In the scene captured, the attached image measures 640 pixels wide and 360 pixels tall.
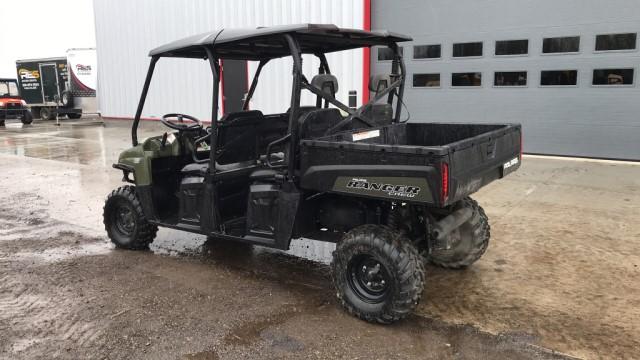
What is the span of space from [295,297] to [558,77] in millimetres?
7810

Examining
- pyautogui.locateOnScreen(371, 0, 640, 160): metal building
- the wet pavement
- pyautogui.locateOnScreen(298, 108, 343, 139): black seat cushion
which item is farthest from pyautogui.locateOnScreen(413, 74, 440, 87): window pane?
pyautogui.locateOnScreen(298, 108, 343, 139): black seat cushion

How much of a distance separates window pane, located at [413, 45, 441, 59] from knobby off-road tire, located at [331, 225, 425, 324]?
8.26 meters

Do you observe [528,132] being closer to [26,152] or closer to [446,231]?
[446,231]

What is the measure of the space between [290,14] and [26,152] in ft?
23.9

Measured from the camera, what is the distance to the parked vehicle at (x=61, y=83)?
21812mm

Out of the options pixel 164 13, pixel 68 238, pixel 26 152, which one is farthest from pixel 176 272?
pixel 164 13

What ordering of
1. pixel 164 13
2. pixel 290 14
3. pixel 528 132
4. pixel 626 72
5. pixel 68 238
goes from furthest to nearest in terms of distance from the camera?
pixel 164 13 → pixel 290 14 → pixel 528 132 → pixel 626 72 → pixel 68 238

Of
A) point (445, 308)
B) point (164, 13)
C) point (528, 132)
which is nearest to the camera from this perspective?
point (445, 308)

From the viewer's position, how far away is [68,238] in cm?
564

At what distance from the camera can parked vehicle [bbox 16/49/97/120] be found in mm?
21812

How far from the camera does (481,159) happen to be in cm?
359

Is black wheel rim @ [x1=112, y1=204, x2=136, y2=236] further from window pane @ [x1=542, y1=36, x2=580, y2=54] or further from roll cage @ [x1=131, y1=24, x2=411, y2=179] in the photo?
window pane @ [x1=542, y1=36, x2=580, y2=54]

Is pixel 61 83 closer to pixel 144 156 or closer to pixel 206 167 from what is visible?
pixel 144 156

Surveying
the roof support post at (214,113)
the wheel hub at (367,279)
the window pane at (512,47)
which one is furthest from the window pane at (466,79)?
the wheel hub at (367,279)
